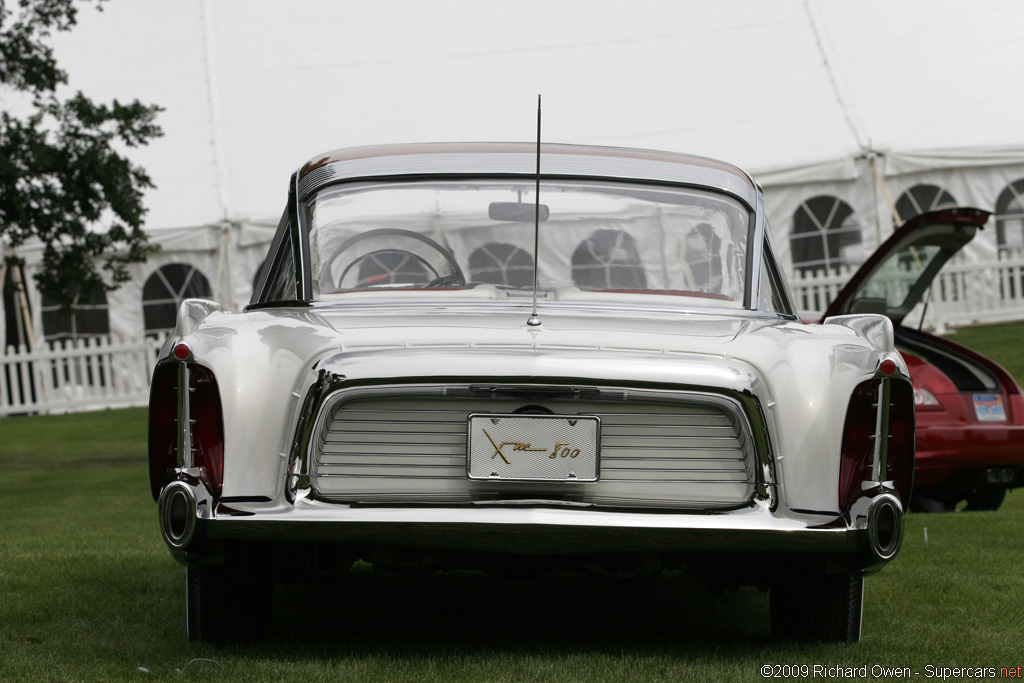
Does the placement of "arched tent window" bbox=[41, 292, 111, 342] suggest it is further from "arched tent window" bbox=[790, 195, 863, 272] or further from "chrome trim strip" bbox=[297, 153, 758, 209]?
"chrome trim strip" bbox=[297, 153, 758, 209]

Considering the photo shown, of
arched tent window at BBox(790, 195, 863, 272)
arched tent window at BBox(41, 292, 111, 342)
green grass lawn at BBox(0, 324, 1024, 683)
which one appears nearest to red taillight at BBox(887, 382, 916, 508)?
green grass lawn at BBox(0, 324, 1024, 683)

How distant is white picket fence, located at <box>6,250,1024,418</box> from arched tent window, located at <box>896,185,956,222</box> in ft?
3.22

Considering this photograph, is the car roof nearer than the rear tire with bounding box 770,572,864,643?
No

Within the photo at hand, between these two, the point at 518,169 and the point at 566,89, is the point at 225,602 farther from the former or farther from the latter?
the point at 566,89

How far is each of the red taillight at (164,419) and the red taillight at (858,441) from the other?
1.80 m

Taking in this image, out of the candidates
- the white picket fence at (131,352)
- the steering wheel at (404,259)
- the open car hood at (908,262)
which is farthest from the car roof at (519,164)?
the white picket fence at (131,352)

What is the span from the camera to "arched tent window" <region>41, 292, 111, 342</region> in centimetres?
1984

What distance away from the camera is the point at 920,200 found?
19.3 meters

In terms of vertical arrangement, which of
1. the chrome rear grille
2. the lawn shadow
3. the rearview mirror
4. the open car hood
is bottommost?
the lawn shadow

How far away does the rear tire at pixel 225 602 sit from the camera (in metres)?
3.75

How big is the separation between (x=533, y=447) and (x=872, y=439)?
3.03ft

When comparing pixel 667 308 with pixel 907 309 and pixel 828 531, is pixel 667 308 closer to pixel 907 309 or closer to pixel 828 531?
pixel 828 531

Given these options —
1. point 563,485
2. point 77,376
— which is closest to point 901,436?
point 563,485

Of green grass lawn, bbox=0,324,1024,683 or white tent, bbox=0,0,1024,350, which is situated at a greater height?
white tent, bbox=0,0,1024,350
